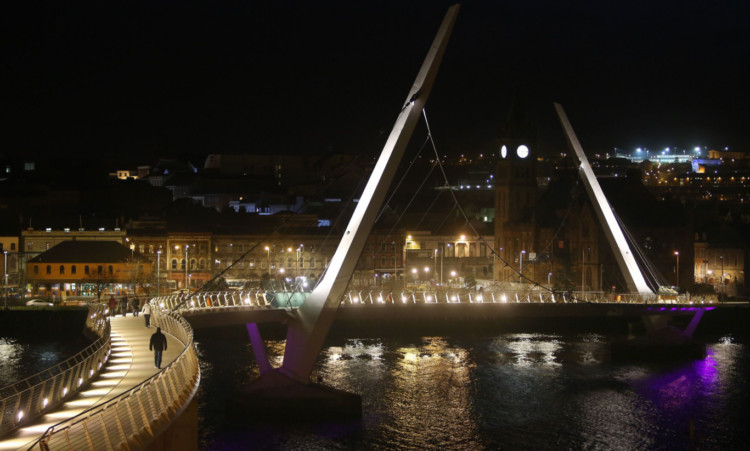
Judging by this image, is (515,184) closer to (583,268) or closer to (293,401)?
(583,268)

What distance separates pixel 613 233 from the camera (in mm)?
50250

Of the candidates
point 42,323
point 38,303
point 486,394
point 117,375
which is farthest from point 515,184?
point 117,375

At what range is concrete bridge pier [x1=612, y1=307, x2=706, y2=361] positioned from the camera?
163 ft

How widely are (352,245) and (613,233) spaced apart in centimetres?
2237

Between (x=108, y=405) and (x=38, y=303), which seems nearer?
(x=108, y=405)

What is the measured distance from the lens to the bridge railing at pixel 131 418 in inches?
502

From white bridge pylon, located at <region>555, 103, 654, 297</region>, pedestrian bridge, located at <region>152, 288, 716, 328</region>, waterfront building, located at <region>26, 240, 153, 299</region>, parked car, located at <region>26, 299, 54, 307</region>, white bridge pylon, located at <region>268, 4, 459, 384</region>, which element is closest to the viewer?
white bridge pylon, located at <region>268, 4, 459, 384</region>

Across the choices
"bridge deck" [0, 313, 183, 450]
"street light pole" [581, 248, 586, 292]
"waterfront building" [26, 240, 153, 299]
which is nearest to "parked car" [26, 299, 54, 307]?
"waterfront building" [26, 240, 153, 299]

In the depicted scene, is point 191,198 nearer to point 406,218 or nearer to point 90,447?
point 406,218

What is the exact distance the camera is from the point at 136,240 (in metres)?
85.4

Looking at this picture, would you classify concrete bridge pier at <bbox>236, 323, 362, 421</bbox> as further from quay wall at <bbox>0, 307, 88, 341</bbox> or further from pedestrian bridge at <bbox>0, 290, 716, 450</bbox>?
quay wall at <bbox>0, 307, 88, 341</bbox>

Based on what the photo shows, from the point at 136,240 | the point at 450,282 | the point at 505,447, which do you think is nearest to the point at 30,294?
the point at 136,240

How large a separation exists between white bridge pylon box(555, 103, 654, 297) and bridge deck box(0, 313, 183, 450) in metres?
26.6

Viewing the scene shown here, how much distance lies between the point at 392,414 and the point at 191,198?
82098 millimetres
